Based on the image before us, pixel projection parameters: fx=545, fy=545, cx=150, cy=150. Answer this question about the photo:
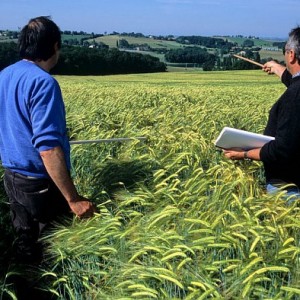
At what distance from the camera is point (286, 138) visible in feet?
12.2

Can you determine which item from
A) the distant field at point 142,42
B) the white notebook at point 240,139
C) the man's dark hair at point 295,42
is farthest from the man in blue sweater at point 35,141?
the distant field at point 142,42

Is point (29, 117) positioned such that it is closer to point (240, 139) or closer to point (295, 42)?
point (240, 139)

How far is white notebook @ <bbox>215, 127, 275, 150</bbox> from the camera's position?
4035mm

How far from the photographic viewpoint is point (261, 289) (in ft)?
8.10

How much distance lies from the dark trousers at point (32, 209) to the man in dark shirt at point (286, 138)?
1405 millimetres

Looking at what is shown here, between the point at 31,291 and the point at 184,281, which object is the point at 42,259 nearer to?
the point at 31,291

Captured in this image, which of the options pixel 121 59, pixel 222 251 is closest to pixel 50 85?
pixel 222 251

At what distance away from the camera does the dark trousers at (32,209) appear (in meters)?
3.72

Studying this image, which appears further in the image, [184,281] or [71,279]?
[71,279]

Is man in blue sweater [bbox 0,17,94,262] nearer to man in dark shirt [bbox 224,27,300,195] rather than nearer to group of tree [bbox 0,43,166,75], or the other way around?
man in dark shirt [bbox 224,27,300,195]

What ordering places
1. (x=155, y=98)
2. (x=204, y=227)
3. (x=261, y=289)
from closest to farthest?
(x=261, y=289) → (x=204, y=227) → (x=155, y=98)

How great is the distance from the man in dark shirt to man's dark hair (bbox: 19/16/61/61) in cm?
160

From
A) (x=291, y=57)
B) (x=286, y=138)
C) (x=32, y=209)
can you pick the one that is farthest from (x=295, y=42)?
(x=32, y=209)

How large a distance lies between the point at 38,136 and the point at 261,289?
170cm
